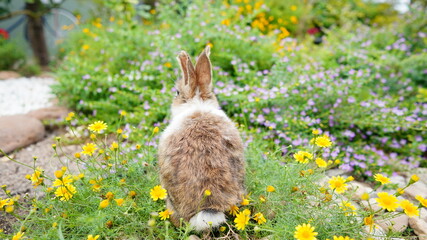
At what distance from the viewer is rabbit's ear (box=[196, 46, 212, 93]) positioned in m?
2.42

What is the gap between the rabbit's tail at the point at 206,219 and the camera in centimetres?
180

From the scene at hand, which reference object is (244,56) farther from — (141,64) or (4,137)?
(4,137)

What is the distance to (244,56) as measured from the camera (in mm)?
4164

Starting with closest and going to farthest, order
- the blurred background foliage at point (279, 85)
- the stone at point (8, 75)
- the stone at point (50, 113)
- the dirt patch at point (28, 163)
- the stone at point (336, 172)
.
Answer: the dirt patch at point (28, 163) < the stone at point (336, 172) < the blurred background foliage at point (279, 85) < the stone at point (50, 113) < the stone at point (8, 75)

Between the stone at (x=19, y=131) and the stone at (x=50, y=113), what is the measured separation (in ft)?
0.66

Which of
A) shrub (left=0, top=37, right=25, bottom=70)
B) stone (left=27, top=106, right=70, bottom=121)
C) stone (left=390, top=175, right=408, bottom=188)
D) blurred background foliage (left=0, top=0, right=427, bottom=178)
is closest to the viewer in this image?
stone (left=390, top=175, right=408, bottom=188)

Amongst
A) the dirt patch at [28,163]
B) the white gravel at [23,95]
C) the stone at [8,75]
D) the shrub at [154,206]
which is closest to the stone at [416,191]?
the shrub at [154,206]

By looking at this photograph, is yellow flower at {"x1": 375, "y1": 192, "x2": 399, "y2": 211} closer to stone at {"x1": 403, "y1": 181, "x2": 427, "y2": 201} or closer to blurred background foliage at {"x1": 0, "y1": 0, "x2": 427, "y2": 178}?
blurred background foliage at {"x1": 0, "y1": 0, "x2": 427, "y2": 178}

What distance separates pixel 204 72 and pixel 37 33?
6058 millimetres

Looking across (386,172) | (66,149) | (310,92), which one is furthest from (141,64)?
(386,172)

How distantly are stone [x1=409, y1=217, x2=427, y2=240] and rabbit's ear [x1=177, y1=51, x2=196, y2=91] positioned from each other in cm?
207

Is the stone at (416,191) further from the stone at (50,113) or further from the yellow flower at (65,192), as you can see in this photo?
the stone at (50,113)

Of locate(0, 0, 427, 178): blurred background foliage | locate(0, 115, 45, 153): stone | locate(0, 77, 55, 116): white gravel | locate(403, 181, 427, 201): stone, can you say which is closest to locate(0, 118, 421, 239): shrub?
locate(0, 0, 427, 178): blurred background foliage

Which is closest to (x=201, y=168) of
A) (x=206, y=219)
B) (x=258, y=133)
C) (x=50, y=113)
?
(x=206, y=219)
